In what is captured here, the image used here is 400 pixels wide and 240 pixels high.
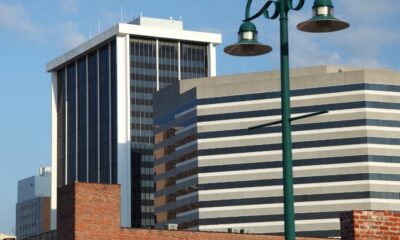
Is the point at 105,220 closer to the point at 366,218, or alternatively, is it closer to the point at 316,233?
the point at 366,218

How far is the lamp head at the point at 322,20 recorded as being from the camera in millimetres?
21172

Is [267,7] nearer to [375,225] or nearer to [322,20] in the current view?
[322,20]

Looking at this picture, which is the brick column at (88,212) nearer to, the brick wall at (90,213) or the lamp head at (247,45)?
the brick wall at (90,213)

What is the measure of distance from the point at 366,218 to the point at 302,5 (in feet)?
25.9

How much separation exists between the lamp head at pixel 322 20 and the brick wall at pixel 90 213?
25.8 m

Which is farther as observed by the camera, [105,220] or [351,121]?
[351,121]

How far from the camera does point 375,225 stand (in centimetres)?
2683

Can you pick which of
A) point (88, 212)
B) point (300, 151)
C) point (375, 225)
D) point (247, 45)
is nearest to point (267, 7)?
point (247, 45)

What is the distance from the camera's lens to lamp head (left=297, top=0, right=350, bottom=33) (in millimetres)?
21172

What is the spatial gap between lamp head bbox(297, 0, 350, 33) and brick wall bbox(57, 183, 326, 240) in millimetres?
25771

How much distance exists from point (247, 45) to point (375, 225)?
6993mm

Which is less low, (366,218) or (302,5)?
(302,5)

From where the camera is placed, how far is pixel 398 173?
17962 centimetres

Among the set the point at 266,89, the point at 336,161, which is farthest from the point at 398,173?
the point at 266,89
